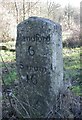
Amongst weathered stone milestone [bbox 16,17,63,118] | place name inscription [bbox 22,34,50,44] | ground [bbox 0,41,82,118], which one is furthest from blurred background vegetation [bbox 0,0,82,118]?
place name inscription [bbox 22,34,50,44]

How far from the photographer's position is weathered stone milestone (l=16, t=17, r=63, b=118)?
496 cm

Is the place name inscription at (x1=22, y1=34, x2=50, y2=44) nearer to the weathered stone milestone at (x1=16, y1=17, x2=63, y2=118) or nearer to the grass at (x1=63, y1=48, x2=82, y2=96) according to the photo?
the weathered stone milestone at (x1=16, y1=17, x2=63, y2=118)

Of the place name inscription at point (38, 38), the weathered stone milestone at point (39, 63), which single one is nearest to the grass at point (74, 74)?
the weathered stone milestone at point (39, 63)

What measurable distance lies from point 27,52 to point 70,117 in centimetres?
124

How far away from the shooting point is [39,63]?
505cm

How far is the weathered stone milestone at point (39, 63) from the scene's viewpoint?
4965mm

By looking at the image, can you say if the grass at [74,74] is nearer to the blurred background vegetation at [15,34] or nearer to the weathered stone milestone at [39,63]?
the blurred background vegetation at [15,34]

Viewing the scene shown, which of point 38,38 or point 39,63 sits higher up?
point 38,38

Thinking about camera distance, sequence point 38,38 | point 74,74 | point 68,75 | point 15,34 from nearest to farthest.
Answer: point 38,38
point 68,75
point 74,74
point 15,34

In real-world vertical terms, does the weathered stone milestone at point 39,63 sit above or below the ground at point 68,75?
above

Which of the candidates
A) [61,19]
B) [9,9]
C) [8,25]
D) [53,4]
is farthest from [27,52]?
[61,19]

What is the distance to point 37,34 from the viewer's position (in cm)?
499

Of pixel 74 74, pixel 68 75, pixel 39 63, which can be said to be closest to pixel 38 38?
pixel 39 63

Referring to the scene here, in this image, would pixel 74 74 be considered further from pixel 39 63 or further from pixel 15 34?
pixel 15 34
